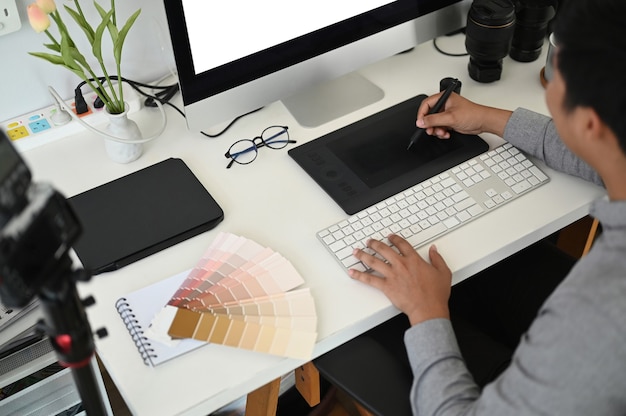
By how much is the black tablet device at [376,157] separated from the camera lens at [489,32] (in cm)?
18

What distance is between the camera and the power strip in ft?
4.27

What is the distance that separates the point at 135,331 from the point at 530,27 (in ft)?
3.18

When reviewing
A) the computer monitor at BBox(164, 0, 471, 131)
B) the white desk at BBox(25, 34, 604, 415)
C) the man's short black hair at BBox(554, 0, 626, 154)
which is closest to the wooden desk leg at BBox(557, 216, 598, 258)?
the white desk at BBox(25, 34, 604, 415)

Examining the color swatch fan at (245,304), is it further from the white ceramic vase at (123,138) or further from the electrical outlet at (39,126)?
the electrical outlet at (39,126)

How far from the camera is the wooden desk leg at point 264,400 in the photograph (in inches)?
44.5

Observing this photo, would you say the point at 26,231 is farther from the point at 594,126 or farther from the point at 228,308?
the point at 594,126

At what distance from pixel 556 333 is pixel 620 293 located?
0.27ft

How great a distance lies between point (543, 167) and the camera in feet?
4.03

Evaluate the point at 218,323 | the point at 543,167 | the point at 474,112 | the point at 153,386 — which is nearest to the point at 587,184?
the point at 543,167

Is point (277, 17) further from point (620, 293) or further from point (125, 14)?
point (620, 293)

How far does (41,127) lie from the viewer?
1.32 meters

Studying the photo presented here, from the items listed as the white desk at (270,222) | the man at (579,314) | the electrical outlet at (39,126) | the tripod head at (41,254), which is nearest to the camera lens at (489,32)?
the white desk at (270,222)

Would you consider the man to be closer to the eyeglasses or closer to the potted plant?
the eyeglasses

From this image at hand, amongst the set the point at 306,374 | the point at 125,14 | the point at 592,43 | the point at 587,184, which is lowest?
the point at 306,374
